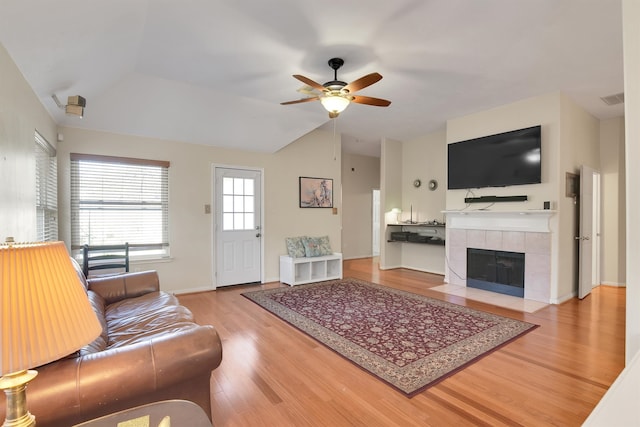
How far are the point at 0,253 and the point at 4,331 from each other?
0.18 meters

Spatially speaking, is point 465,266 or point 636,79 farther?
point 465,266

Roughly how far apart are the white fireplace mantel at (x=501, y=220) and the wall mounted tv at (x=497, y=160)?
0.43m

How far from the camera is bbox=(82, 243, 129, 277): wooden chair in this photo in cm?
378

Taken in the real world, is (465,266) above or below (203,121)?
below

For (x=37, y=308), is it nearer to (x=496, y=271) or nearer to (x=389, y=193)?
(x=496, y=271)

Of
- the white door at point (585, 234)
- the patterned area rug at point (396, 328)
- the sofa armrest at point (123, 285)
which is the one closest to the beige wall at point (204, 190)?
the patterned area rug at point (396, 328)

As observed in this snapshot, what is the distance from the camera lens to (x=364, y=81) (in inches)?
109

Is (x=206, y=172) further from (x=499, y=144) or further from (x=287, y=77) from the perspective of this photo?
(x=499, y=144)

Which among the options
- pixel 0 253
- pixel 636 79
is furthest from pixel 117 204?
pixel 636 79

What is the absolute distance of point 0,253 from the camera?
0.73 metres

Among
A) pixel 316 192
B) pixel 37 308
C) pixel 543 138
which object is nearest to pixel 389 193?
pixel 316 192

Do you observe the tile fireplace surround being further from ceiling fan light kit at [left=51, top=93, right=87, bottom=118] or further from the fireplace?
ceiling fan light kit at [left=51, top=93, right=87, bottom=118]

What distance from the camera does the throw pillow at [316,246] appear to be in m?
5.62

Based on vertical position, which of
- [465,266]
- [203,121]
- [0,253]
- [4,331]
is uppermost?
[203,121]
